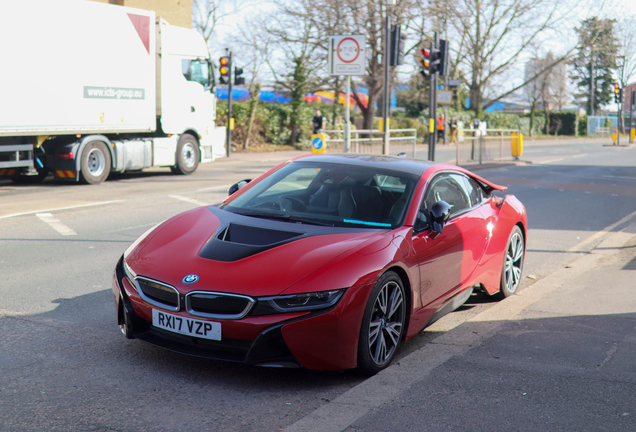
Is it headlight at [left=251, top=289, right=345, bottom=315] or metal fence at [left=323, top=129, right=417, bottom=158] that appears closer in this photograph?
headlight at [left=251, top=289, right=345, bottom=315]

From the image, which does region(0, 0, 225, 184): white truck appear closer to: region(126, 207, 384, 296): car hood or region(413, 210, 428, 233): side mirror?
region(126, 207, 384, 296): car hood

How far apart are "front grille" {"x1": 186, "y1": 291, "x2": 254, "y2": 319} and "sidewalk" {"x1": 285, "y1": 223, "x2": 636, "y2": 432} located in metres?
0.72

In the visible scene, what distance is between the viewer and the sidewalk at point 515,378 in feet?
11.8

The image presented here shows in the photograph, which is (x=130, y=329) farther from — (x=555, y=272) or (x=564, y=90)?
(x=564, y=90)

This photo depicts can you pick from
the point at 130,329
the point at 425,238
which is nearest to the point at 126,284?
the point at 130,329

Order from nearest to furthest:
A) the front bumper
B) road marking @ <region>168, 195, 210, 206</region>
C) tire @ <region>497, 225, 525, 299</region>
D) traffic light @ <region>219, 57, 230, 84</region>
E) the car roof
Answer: the front bumper
the car roof
tire @ <region>497, 225, 525, 299</region>
road marking @ <region>168, 195, 210, 206</region>
traffic light @ <region>219, 57, 230, 84</region>

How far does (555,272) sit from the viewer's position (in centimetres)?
765

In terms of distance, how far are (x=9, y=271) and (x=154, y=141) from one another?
11.7 metres

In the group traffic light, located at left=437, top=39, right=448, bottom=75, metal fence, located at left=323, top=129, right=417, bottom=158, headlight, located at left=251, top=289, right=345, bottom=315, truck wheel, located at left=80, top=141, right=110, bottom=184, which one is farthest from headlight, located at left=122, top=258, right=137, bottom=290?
traffic light, located at left=437, top=39, right=448, bottom=75

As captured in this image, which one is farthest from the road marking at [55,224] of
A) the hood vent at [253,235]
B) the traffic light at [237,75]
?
the traffic light at [237,75]

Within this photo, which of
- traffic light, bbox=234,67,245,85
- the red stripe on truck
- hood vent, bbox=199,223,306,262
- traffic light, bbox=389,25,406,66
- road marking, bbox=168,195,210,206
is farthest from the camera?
traffic light, bbox=234,67,245,85

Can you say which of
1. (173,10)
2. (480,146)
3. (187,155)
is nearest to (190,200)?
(187,155)

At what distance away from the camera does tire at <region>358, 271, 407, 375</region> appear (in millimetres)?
4129

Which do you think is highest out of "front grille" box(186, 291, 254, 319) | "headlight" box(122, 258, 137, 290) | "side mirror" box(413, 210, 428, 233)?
"side mirror" box(413, 210, 428, 233)
